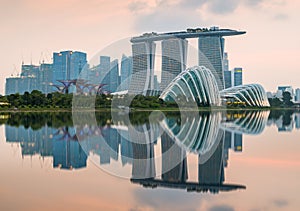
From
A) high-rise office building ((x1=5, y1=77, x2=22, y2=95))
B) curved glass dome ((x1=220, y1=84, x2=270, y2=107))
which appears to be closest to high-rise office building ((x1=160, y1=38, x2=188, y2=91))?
curved glass dome ((x1=220, y1=84, x2=270, y2=107))

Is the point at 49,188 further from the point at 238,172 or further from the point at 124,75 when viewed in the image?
the point at 124,75

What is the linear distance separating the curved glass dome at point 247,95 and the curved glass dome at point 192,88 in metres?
17.7

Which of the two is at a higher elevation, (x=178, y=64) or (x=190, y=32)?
(x=190, y=32)

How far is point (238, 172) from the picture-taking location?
8781mm

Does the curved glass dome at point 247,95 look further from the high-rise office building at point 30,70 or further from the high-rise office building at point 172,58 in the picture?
the high-rise office building at point 30,70

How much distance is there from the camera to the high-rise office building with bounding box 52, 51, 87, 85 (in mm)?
159875

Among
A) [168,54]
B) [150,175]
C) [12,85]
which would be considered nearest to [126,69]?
[168,54]

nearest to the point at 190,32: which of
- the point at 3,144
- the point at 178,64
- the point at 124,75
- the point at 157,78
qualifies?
the point at 178,64

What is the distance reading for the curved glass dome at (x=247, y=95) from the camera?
77.8 m

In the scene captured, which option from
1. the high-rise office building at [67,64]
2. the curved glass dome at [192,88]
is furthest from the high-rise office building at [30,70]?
the curved glass dome at [192,88]

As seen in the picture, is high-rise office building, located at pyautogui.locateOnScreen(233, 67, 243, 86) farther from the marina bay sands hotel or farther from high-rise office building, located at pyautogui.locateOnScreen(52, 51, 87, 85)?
high-rise office building, located at pyautogui.locateOnScreen(52, 51, 87, 85)

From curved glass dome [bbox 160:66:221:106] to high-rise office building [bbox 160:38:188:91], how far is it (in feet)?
22.1

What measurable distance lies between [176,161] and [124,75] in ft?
157

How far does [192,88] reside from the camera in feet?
194
